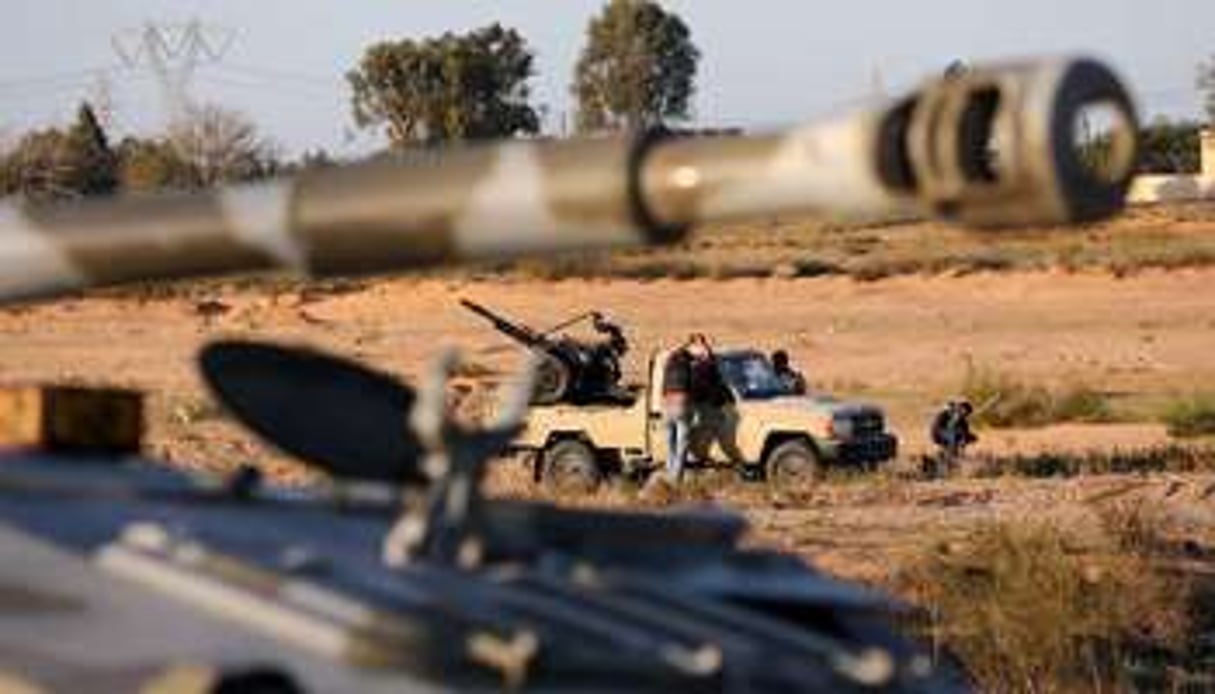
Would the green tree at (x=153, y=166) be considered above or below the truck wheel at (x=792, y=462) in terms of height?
above

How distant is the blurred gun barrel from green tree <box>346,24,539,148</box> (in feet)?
223

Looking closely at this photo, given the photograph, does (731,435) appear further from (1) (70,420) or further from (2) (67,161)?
(2) (67,161)

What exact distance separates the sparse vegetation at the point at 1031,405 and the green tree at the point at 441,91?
35.3 meters

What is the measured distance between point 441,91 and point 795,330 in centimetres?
2721

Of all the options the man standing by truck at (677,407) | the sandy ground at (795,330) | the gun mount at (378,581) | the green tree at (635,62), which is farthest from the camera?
the green tree at (635,62)

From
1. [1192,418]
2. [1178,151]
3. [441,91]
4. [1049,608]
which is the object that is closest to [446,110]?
[441,91]

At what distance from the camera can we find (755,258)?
5853 cm

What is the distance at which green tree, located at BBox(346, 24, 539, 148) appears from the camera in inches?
2955

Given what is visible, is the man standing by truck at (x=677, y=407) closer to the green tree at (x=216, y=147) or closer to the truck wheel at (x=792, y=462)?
the truck wheel at (x=792, y=462)

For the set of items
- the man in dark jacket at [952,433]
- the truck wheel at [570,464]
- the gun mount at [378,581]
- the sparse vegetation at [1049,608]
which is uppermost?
the gun mount at [378,581]

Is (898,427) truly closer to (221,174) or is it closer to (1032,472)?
(1032,472)

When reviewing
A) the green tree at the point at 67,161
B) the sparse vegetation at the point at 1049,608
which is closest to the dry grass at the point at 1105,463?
the sparse vegetation at the point at 1049,608

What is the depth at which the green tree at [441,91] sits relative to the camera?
75062 mm

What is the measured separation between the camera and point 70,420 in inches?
223
